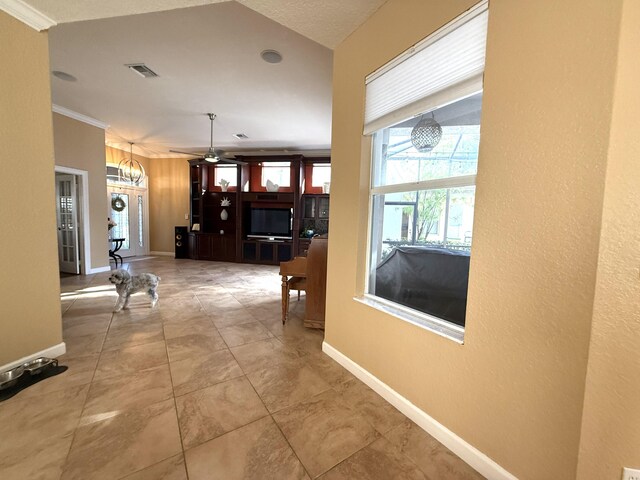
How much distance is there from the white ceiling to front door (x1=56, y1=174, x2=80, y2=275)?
1.41 m

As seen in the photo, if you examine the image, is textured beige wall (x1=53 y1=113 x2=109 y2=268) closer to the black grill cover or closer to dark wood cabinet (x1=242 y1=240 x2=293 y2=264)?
dark wood cabinet (x1=242 y1=240 x2=293 y2=264)

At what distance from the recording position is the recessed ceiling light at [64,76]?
3.36 metres

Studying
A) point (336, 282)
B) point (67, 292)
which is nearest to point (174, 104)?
point (67, 292)

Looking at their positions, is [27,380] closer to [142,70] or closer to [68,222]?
[142,70]

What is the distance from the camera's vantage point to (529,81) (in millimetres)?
1029

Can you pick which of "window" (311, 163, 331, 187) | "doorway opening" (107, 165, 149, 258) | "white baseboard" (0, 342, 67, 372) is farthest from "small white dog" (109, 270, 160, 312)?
"window" (311, 163, 331, 187)

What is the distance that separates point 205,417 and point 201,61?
11.6 feet

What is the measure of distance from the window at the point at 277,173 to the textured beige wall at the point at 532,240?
552cm

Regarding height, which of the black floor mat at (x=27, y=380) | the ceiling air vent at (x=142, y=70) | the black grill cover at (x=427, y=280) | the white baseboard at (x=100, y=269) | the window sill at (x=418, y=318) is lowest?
the black floor mat at (x=27, y=380)

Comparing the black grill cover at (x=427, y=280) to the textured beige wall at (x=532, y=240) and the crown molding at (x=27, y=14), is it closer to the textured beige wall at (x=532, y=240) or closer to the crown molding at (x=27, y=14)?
the textured beige wall at (x=532, y=240)

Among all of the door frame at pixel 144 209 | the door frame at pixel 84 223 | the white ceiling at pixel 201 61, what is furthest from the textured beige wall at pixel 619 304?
the door frame at pixel 144 209

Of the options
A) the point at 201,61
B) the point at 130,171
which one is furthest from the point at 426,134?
the point at 130,171

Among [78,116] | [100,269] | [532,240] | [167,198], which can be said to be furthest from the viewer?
[167,198]

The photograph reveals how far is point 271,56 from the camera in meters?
2.88
